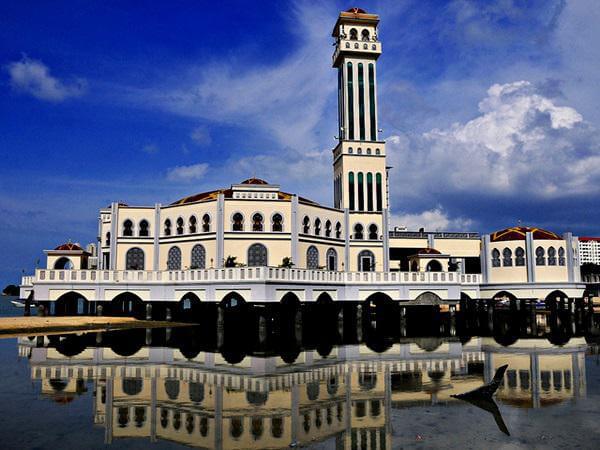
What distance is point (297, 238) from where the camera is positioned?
42312mm

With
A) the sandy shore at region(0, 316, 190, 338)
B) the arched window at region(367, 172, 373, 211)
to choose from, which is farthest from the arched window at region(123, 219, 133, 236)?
the arched window at region(367, 172, 373, 211)

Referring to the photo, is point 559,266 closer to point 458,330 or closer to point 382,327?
point 458,330

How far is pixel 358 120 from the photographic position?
54219 millimetres

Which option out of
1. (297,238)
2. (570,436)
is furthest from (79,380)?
(297,238)

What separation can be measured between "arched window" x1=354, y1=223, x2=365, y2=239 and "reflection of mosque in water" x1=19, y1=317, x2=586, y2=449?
16.4 metres

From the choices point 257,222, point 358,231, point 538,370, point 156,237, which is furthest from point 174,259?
point 538,370

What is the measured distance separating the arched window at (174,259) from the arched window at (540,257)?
93.4 feet

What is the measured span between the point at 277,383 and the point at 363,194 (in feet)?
110

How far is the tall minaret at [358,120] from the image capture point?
170ft

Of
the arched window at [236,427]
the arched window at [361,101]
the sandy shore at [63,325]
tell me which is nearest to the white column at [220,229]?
the sandy shore at [63,325]

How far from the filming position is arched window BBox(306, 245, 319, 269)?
43750 mm

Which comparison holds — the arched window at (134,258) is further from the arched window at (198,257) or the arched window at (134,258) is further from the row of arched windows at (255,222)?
the row of arched windows at (255,222)

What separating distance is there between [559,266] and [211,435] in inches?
1602

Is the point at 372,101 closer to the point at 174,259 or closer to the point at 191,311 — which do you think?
the point at 174,259
